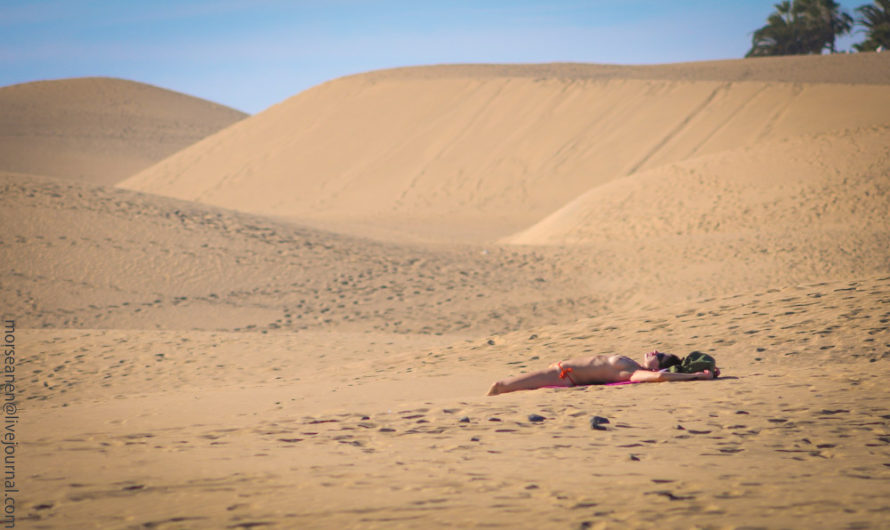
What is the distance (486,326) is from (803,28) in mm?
48732

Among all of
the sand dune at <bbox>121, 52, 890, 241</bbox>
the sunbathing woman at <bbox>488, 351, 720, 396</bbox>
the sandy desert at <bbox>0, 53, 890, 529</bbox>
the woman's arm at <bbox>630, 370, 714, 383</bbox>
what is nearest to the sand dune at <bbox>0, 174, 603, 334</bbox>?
the sandy desert at <bbox>0, 53, 890, 529</bbox>

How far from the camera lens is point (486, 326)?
12359 millimetres

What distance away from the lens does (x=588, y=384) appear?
587cm

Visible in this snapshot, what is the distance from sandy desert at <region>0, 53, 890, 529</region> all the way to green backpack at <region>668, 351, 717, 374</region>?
158 millimetres

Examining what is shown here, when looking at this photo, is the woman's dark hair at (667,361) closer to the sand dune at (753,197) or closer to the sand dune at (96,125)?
the sand dune at (753,197)

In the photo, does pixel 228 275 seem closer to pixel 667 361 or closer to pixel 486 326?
pixel 486 326

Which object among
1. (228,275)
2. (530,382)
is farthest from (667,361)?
(228,275)

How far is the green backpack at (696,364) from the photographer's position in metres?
5.71

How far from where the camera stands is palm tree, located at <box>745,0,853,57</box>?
5084 centimetres

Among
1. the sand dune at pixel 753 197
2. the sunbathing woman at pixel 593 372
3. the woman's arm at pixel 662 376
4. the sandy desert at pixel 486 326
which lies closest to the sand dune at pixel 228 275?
the sandy desert at pixel 486 326

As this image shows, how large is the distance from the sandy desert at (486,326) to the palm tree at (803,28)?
14891 millimetres

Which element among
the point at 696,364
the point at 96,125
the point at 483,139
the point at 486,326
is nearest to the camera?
the point at 696,364

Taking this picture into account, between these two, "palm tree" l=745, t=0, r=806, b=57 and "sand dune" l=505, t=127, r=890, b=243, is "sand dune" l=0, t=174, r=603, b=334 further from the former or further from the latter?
"palm tree" l=745, t=0, r=806, b=57

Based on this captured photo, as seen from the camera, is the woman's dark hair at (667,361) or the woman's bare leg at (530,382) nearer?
the woman's bare leg at (530,382)
